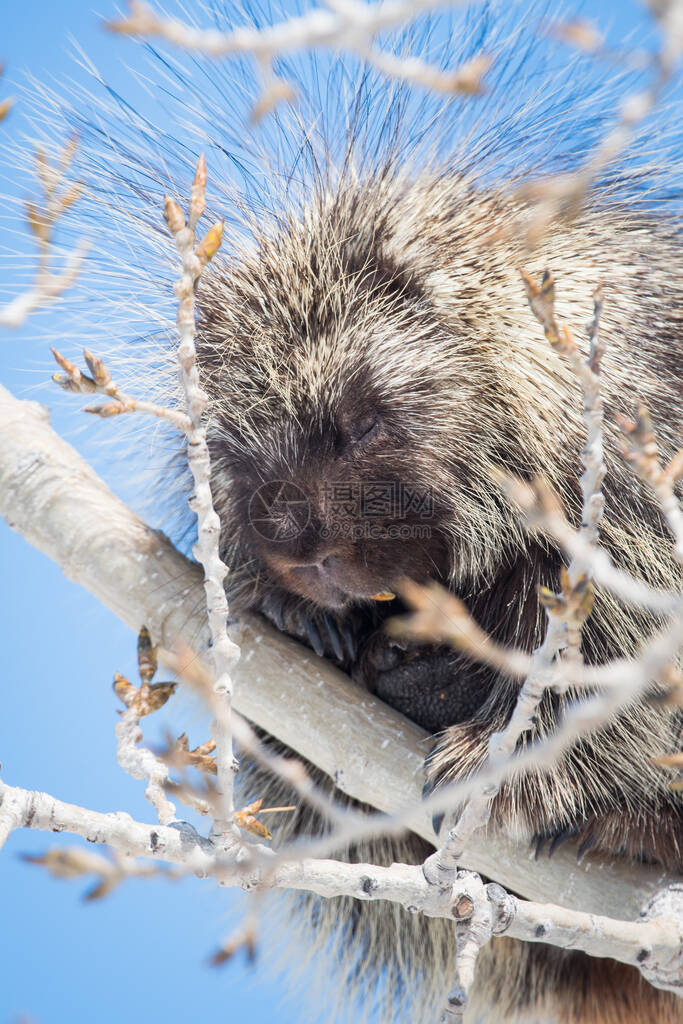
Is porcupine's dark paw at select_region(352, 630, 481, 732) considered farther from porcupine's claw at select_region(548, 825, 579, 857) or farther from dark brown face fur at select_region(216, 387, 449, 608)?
porcupine's claw at select_region(548, 825, 579, 857)

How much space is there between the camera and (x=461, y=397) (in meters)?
2.43

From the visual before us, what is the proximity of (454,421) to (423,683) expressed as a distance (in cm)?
73

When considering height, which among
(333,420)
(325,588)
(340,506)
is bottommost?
(325,588)

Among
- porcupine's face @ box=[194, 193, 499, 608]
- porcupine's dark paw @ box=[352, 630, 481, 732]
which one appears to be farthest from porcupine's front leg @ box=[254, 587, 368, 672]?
porcupine's face @ box=[194, 193, 499, 608]

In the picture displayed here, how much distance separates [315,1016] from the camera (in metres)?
3.39

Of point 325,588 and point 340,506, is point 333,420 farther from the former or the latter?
point 325,588

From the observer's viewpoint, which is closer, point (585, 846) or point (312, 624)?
point (585, 846)

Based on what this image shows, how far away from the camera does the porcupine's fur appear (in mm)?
2338

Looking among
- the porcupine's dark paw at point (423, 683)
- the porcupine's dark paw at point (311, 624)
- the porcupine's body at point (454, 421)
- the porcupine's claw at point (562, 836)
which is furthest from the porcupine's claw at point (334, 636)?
the porcupine's claw at point (562, 836)

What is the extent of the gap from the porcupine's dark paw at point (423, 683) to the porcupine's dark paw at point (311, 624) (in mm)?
124

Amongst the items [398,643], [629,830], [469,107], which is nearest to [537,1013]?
[629,830]

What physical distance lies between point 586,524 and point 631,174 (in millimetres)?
1800

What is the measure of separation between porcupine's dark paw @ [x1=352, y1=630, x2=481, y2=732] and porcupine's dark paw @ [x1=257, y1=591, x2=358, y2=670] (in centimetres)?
12

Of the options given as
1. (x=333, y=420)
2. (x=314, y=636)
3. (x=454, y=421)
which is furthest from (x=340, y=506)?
(x=314, y=636)
